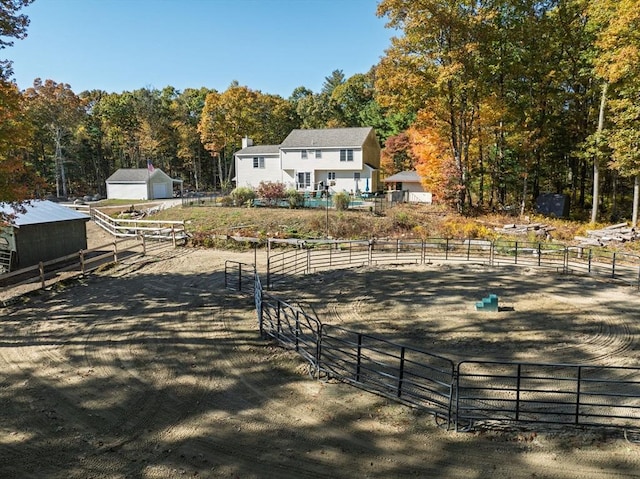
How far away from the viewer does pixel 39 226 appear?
73.2ft

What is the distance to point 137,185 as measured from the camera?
52.3 meters

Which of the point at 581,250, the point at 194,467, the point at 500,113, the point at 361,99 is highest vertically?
the point at 361,99

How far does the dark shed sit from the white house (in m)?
24.0

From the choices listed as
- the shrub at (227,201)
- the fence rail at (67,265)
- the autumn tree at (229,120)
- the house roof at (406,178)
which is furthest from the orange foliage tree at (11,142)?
the autumn tree at (229,120)

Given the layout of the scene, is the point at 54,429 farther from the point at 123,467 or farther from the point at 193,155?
the point at 193,155

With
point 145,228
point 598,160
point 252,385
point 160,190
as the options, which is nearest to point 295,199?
point 145,228

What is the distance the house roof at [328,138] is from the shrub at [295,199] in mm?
13269

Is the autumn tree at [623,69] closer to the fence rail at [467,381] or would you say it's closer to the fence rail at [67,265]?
the fence rail at [467,381]

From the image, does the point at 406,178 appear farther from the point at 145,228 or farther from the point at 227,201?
the point at 145,228

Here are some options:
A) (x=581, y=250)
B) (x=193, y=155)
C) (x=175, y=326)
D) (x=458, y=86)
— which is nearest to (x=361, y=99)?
(x=193, y=155)

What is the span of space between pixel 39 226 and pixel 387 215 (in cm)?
2087

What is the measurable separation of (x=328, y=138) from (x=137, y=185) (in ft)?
73.7

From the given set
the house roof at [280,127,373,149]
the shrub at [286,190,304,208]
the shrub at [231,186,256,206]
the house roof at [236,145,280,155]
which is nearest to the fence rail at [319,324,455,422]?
the shrub at [286,190,304,208]

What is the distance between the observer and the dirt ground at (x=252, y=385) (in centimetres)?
719
